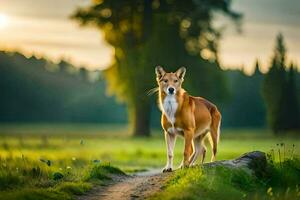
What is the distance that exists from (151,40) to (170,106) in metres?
40.1

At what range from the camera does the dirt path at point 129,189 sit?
16913 mm

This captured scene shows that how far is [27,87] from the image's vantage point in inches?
4035

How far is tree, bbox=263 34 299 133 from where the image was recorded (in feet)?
232

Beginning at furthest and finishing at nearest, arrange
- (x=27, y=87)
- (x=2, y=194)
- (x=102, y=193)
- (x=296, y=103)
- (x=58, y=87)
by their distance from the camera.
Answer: (x=58, y=87) → (x=27, y=87) → (x=296, y=103) → (x=102, y=193) → (x=2, y=194)

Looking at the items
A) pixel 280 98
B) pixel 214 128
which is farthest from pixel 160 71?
pixel 280 98

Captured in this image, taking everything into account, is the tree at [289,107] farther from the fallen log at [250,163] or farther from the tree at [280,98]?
the fallen log at [250,163]

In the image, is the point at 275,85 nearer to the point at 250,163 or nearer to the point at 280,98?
the point at 280,98

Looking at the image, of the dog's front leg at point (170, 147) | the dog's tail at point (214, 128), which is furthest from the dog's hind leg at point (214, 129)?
the dog's front leg at point (170, 147)

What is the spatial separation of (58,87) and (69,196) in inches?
3691

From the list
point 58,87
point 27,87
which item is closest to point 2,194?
point 27,87

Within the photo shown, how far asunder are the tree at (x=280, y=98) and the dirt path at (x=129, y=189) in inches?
2060

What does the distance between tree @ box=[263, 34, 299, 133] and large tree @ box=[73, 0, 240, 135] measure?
41.8 ft

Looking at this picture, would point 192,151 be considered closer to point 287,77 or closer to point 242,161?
point 242,161

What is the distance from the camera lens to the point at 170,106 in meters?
19.2
